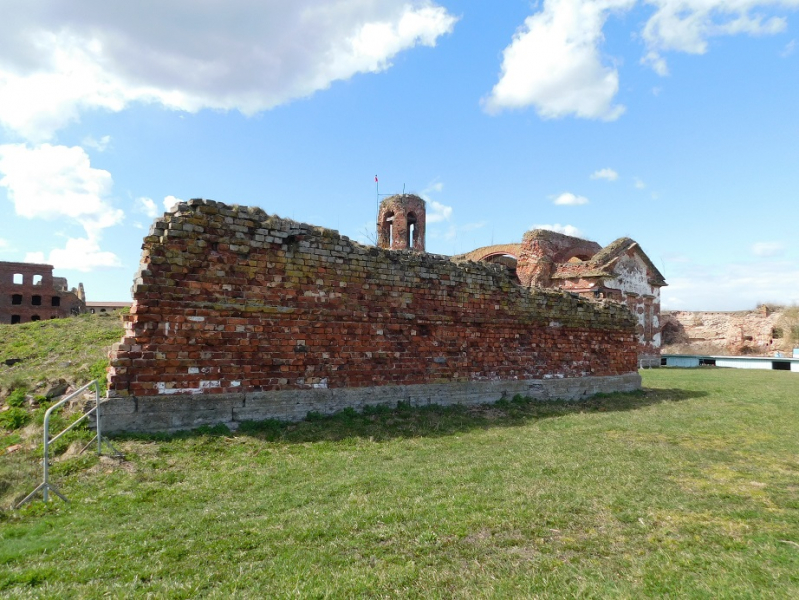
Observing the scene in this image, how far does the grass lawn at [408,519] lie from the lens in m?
3.20

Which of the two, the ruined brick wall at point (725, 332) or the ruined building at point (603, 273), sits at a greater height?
the ruined building at point (603, 273)

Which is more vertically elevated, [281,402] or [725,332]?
[725,332]

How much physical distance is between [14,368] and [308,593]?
9.78 meters

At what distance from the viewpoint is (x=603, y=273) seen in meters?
25.3

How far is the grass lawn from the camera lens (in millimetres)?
3201

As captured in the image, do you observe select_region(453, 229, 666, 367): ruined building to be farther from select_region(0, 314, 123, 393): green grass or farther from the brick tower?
select_region(0, 314, 123, 393): green grass

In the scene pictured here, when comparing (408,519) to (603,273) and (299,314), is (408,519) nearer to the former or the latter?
(299,314)

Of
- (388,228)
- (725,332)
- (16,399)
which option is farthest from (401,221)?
(725,332)

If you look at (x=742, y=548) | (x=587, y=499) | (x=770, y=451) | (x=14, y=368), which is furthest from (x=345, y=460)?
(x=14, y=368)

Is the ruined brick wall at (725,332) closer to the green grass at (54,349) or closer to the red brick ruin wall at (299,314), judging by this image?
the red brick ruin wall at (299,314)

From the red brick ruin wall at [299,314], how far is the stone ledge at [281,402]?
0.46ft

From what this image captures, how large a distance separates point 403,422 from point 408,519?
4118mm

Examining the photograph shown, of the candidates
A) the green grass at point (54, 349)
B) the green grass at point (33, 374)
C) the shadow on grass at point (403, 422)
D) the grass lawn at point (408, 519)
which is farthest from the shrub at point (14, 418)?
the grass lawn at point (408, 519)

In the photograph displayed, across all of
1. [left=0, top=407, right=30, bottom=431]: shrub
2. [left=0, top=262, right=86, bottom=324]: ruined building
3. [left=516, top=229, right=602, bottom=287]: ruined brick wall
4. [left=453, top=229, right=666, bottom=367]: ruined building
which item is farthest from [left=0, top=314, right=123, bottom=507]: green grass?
[left=0, top=262, right=86, bottom=324]: ruined building
